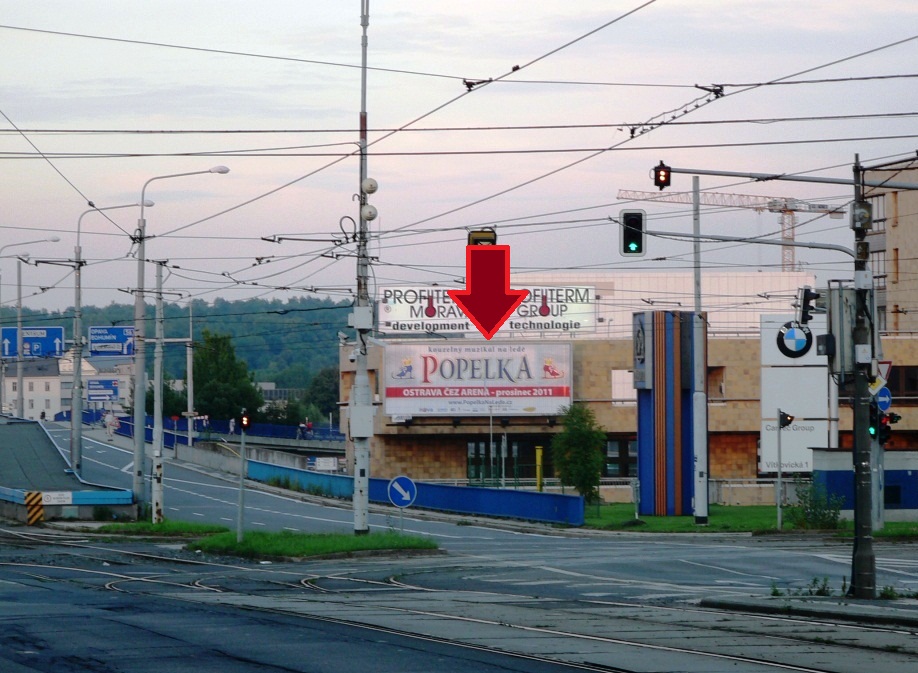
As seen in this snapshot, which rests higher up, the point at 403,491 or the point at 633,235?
the point at 633,235

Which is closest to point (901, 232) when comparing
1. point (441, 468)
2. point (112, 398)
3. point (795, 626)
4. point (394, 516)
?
point (441, 468)

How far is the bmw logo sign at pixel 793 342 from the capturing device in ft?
157

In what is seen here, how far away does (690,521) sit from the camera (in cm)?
4522

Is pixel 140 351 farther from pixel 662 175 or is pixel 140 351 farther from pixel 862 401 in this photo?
pixel 862 401

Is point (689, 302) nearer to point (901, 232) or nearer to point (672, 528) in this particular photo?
point (901, 232)

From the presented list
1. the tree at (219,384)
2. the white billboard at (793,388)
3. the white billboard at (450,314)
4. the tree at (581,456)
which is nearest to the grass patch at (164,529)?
the tree at (581,456)

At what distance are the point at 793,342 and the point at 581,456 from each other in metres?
9.52

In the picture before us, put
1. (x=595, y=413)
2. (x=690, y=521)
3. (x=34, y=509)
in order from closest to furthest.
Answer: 1. (x=690, y=521)
2. (x=34, y=509)
3. (x=595, y=413)

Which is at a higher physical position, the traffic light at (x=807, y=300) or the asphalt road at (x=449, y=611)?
the traffic light at (x=807, y=300)

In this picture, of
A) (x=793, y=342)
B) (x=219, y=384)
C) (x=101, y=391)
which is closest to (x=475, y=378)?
(x=101, y=391)

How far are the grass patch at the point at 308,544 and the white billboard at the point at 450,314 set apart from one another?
1815 inches

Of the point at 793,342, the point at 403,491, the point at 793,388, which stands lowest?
the point at 403,491

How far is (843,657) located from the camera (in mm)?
12852

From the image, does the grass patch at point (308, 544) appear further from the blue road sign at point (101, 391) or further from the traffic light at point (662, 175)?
the blue road sign at point (101, 391)
